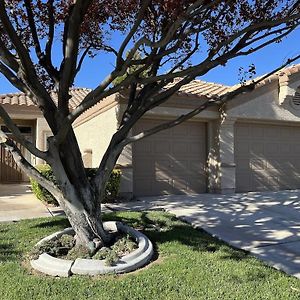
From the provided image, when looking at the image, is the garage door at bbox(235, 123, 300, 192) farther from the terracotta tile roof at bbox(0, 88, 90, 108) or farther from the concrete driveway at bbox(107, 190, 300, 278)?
the terracotta tile roof at bbox(0, 88, 90, 108)

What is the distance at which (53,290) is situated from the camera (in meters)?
4.01

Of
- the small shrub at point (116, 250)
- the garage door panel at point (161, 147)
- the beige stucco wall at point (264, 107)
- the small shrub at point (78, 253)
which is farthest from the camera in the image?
the beige stucco wall at point (264, 107)

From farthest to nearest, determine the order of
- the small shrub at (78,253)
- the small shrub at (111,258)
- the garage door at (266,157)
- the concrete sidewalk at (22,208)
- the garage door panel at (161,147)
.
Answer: the garage door at (266,157) < the garage door panel at (161,147) < the concrete sidewalk at (22,208) < the small shrub at (78,253) < the small shrub at (111,258)

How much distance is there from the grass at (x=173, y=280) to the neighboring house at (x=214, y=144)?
524 centimetres

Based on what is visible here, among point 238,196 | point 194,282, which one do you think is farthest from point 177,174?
point 194,282

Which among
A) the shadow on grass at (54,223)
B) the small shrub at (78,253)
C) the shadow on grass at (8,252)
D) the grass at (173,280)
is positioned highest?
the shadow on grass at (54,223)

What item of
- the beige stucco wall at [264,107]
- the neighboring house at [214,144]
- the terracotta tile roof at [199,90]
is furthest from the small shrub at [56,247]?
the beige stucco wall at [264,107]

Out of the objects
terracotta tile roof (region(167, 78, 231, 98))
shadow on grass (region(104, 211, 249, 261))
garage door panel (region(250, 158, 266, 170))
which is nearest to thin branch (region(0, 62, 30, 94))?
shadow on grass (region(104, 211, 249, 261))

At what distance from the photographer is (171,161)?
11.5 meters

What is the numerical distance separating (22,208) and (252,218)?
217 inches

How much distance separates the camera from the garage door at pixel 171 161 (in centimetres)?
1104

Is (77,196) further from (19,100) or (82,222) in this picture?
(19,100)

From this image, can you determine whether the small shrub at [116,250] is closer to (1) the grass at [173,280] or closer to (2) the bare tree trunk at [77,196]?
(2) the bare tree trunk at [77,196]

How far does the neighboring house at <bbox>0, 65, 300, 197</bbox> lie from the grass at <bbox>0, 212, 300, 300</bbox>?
5.24m
